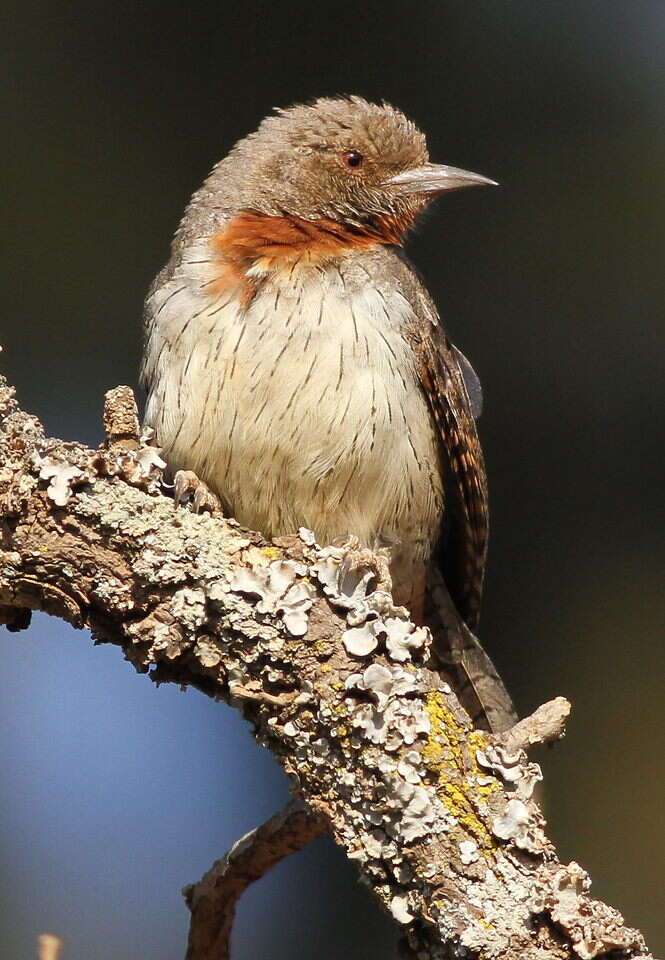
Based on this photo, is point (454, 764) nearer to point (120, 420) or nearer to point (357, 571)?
point (357, 571)

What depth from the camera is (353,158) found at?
12.7 feet

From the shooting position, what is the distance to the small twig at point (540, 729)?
2.43 m

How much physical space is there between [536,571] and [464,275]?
1.16 metres

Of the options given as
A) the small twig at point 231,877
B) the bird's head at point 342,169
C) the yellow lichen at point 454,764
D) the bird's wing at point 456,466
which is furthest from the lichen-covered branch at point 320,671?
the bird's head at point 342,169

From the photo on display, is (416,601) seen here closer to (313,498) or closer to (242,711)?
(313,498)

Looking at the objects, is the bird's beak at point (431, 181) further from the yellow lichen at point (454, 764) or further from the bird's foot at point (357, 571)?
the yellow lichen at point (454, 764)

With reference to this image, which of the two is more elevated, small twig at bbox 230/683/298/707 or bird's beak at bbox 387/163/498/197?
bird's beak at bbox 387/163/498/197

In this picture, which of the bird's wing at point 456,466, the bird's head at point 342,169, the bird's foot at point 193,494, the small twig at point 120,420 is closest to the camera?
the small twig at point 120,420

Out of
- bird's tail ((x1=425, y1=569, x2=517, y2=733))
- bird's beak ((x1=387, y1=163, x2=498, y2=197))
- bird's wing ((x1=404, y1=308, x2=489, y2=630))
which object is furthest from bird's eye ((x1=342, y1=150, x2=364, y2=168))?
bird's tail ((x1=425, y1=569, x2=517, y2=733))

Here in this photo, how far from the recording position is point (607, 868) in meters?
4.45

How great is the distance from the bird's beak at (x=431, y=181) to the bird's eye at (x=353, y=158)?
0.34 feet

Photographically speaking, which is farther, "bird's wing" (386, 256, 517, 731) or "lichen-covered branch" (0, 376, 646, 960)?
"bird's wing" (386, 256, 517, 731)

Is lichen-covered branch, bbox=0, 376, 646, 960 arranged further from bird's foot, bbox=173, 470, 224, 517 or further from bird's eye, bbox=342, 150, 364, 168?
bird's eye, bbox=342, 150, 364, 168

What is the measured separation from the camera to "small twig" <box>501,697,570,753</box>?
2.43 m
